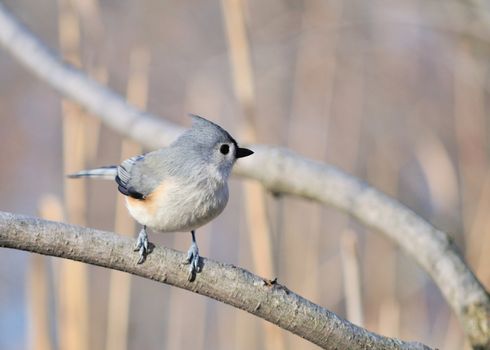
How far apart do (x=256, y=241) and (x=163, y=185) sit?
37 cm

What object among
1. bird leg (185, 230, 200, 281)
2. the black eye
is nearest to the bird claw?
bird leg (185, 230, 200, 281)

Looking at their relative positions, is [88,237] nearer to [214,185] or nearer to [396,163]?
[214,185]

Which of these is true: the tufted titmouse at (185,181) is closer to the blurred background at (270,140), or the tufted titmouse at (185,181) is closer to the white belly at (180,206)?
the white belly at (180,206)

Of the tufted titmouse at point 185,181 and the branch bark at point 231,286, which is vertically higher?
the tufted titmouse at point 185,181

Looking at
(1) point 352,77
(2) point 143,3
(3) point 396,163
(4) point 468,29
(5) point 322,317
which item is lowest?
(5) point 322,317

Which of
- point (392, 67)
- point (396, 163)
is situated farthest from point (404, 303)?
point (392, 67)

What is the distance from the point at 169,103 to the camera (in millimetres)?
2752

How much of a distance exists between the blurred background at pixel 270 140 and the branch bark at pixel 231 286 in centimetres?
45

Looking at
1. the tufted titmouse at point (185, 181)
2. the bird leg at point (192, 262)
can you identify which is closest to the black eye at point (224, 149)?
the tufted titmouse at point (185, 181)

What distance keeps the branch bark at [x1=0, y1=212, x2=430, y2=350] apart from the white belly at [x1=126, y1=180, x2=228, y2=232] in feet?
0.35

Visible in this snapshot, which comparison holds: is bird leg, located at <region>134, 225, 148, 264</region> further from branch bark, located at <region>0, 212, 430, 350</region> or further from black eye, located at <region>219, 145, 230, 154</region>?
black eye, located at <region>219, 145, 230, 154</region>

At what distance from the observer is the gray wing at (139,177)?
42.6 inches

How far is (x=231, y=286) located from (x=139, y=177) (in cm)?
31

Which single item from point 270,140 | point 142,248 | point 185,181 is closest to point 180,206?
point 185,181
